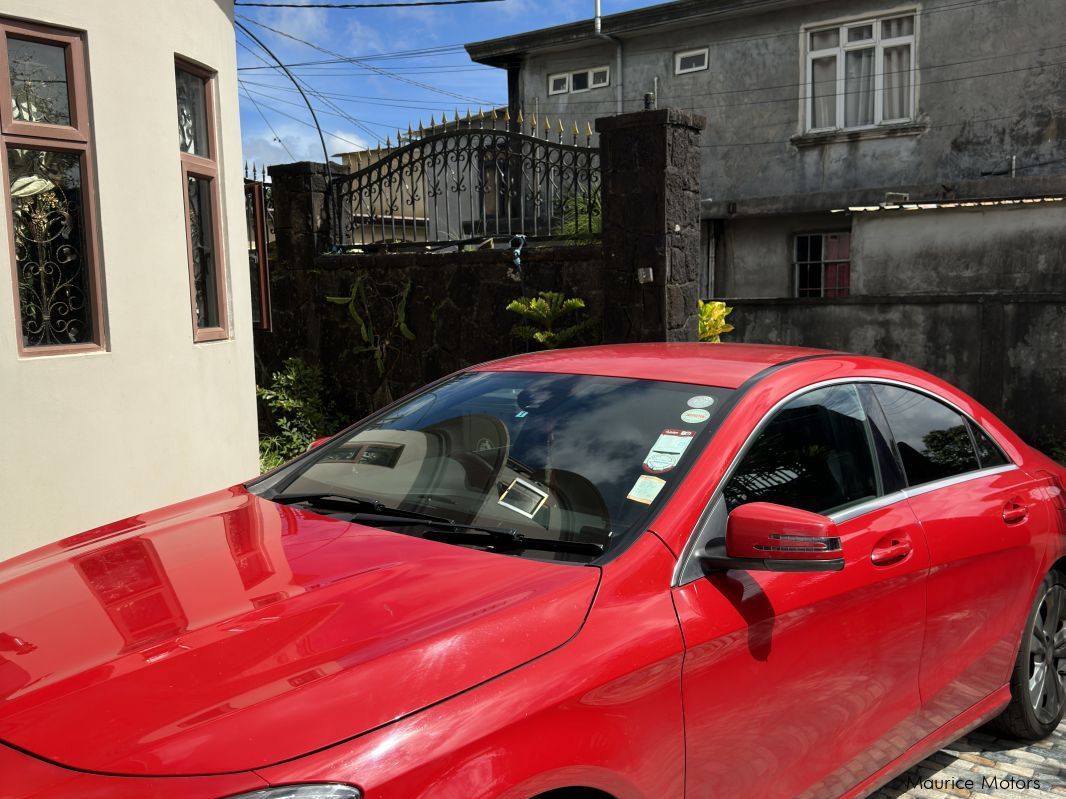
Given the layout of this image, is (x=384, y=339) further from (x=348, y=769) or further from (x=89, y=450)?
(x=348, y=769)

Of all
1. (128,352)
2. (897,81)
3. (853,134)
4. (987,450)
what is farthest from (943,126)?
(128,352)

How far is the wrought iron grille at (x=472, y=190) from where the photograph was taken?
351 inches

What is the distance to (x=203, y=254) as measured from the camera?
22.9 ft

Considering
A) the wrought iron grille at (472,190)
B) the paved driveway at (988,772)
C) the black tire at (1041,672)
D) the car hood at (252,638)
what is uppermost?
the wrought iron grille at (472,190)

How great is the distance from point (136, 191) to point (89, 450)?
1.67 metres

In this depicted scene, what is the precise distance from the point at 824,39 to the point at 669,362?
14.5 meters

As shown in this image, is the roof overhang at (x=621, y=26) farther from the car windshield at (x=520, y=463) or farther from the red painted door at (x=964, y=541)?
the car windshield at (x=520, y=463)

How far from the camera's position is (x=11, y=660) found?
2.05 metres

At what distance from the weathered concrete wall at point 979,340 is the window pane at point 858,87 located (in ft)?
16.8

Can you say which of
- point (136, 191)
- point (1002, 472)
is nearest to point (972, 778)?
point (1002, 472)

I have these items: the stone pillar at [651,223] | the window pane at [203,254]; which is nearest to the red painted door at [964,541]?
the stone pillar at [651,223]

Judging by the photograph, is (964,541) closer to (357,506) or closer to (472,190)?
(357,506)

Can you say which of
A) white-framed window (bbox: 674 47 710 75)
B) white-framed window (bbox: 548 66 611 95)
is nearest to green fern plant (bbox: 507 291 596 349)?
white-framed window (bbox: 674 47 710 75)

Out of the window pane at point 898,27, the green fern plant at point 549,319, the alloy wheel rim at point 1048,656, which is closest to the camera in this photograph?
the alloy wheel rim at point 1048,656
